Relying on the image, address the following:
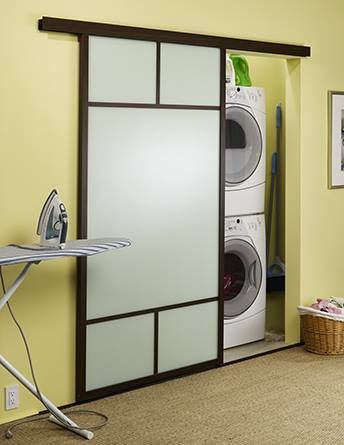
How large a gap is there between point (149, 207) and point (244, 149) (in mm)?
1120

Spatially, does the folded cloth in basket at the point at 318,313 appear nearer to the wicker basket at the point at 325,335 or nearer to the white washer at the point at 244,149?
the wicker basket at the point at 325,335

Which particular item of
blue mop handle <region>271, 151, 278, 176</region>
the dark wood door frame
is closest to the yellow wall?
the dark wood door frame

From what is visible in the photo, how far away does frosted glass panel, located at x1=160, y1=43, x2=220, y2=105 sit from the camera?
15.2ft

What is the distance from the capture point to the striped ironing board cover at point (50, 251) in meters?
3.46

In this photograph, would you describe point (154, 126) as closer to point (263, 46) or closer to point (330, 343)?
point (263, 46)

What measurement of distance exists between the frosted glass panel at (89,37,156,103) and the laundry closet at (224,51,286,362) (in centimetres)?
89

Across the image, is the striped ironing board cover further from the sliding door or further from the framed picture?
the framed picture

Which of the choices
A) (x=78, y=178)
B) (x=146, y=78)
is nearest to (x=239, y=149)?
(x=146, y=78)

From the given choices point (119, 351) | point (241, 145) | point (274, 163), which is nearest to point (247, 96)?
point (241, 145)

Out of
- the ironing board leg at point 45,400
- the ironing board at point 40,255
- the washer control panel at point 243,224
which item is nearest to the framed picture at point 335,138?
the washer control panel at point 243,224

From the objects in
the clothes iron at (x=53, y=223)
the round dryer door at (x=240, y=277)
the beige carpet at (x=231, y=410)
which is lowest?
the beige carpet at (x=231, y=410)

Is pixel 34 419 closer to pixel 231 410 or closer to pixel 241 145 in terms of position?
pixel 231 410

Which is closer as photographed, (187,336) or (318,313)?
(187,336)

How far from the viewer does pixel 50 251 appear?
3.60 meters
